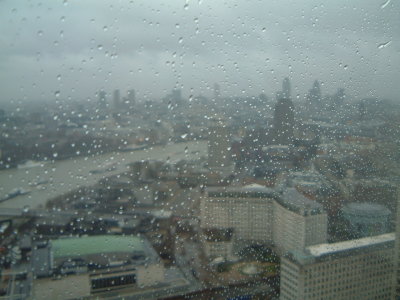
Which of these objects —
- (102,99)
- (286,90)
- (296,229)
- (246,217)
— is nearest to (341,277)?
(296,229)

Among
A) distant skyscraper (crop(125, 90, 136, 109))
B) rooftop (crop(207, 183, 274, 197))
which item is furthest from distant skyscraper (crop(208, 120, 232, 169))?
distant skyscraper (crop(125, 90, 136, 109))

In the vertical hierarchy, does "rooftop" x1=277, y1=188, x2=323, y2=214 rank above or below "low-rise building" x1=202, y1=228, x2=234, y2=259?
above

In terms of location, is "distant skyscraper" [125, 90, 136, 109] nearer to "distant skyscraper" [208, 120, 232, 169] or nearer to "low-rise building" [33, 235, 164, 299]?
"distant skyscraper" [208, 120, 232, 169]

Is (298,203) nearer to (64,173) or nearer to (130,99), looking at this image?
(130,99)

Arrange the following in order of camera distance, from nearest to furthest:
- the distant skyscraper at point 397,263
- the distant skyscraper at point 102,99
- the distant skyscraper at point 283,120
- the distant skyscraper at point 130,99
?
1. the distant skyscraper at point 102,99
2. the distant skyscraper at point 130,99
3. the distant skyscraper at point 397,263
4. the distant skyscraper at point 283,120

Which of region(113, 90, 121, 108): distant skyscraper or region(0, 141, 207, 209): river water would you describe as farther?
region(113, 90, 121, 108): distant skyscraper

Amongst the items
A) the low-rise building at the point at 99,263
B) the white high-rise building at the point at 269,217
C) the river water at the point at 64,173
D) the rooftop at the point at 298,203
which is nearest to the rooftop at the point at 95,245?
the low-rise building at the point at 99,263

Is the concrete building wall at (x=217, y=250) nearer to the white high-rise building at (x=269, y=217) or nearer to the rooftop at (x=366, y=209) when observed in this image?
the white high-rise building at (x=269, y=217)

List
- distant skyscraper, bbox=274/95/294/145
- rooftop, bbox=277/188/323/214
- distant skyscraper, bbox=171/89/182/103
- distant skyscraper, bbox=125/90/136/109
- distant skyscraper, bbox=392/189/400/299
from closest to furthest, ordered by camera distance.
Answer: distant skyscraper, bbox=125/90/136/109 < distant skyscraper, bbox=171/89/182/103 < distant skyscraper, bbox=392/189/400/299 < rooftop, bbox=277/188/323/214 < distant skyscraper, bbox=274/95/294/145
